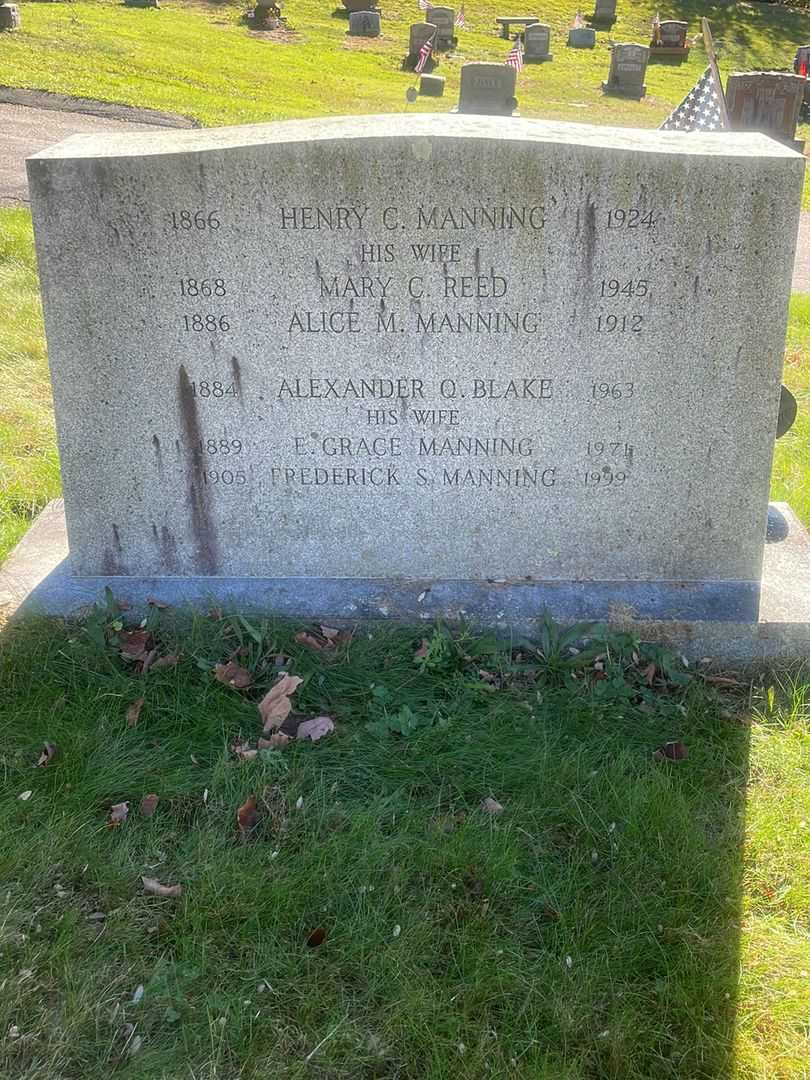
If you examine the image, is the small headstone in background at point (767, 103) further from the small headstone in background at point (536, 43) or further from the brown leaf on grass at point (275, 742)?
the small headstone in background at point (536, 43)

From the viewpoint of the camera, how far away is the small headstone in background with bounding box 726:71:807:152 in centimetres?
1315

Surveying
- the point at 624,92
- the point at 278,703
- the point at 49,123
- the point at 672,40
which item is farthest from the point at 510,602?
the point at 672,40

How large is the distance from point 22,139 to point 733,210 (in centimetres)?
1354

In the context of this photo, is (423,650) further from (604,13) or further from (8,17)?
(604,13)

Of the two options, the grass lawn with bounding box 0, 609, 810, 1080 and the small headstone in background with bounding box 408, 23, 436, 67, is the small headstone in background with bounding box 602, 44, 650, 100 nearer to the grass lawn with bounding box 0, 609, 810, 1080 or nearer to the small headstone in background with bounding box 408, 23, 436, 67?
the small headstone in background with bounding box 408, 23, 436, 67

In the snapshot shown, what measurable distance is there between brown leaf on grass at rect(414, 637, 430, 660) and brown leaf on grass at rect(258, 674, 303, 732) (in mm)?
446

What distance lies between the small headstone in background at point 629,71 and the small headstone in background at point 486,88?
7037mm

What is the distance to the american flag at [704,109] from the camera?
17.6ft

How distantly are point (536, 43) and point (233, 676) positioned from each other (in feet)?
95.2

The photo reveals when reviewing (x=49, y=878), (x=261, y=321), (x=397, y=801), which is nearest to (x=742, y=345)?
(x=261, y=321)

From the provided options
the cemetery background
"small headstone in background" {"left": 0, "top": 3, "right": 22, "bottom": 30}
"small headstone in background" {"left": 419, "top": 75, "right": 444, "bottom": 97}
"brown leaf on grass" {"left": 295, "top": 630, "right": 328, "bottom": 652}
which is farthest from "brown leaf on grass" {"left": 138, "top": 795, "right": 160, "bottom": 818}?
"small headstone in background" {"left": 0, "top": 3, "right": 22, "bottom": 30}

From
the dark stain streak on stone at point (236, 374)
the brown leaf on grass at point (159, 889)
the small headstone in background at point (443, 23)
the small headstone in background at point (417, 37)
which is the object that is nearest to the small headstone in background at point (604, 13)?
the small headstone in background at point (443, 23)

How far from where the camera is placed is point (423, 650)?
3770 millimetres

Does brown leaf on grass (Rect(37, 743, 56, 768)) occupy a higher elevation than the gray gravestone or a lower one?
lower
